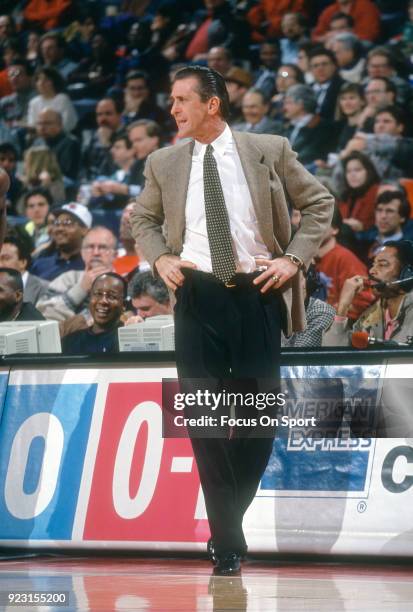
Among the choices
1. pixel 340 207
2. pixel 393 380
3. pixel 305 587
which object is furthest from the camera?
pixel 340 207

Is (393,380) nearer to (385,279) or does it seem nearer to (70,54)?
(385,279)

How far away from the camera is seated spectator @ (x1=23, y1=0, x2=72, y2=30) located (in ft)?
37.2

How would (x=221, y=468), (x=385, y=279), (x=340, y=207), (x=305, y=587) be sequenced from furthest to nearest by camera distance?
(x=340, y=207), (x=385, y=279), (x=221, y=468), (x=305, y=587)

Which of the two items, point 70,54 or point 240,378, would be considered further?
point 70,54

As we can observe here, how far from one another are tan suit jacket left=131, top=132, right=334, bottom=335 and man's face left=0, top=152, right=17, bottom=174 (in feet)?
22.9

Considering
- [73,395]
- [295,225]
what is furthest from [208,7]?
[73,395]

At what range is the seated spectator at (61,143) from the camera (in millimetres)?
10078

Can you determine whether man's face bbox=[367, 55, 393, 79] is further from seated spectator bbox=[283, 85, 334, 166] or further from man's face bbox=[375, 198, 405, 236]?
man's face bbox=[375, 198, 405, 236]

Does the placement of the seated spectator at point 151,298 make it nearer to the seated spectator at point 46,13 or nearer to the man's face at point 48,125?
the man's face at point 48,125

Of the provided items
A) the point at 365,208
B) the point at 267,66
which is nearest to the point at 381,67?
the point at 365,208

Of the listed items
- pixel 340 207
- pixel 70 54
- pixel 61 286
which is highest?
pixel 70 54

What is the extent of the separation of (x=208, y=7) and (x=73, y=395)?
6719mm

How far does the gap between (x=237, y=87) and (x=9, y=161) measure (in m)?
2.50

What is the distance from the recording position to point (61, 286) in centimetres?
795
